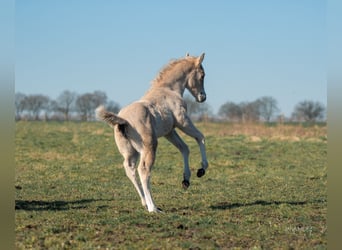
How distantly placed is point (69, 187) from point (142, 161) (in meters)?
5.71

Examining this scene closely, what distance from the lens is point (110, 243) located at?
270 inches

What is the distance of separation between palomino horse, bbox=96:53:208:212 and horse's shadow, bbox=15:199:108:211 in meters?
1.60

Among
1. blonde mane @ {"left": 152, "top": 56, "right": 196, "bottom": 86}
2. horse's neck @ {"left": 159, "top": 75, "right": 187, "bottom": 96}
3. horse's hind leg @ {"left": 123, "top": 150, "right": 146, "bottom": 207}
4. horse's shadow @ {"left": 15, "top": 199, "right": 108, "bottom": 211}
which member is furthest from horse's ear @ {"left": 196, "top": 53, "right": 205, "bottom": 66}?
horse's shadow @ {"left": 15, "top": 199, "right": 108, "bottom": 211}

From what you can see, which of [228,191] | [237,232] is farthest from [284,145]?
[237,232]

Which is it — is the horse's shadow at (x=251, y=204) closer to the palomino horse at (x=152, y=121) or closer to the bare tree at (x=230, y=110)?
the palomino horse at (x=152, y=121)

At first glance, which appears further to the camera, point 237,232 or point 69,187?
point 69,187

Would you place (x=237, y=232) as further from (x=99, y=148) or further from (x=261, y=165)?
(x=99, y=148)

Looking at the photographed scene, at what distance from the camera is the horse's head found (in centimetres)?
1113

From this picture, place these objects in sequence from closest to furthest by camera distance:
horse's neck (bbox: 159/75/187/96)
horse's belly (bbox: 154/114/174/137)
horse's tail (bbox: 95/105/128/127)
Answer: horse's tail (bbox: 95/105/128/127) < horse's belly (bbox: 154/114/174/137) < horse's neck (bbox: 159/75/187/96)

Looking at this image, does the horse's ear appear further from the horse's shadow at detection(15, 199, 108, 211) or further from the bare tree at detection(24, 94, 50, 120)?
the bare tree at detection(24, 94, 50, 120)

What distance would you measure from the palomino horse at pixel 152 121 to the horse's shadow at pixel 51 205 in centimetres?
160

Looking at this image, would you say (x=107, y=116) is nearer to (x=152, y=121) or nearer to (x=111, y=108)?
(x=152, y=121)

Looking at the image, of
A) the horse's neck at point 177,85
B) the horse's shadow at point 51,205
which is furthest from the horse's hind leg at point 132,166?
the horse's neck at point 177,85

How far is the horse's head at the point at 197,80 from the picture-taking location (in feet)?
36.5
